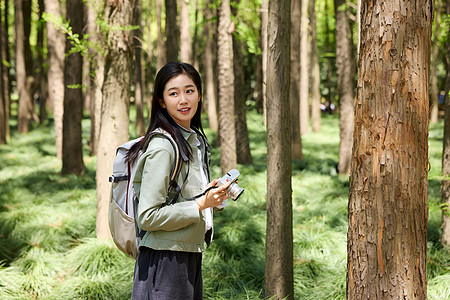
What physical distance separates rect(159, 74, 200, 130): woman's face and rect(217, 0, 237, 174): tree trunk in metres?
6.29

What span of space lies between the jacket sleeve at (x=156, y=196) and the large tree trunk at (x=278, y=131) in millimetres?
2062

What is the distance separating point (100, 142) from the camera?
19.6 feet

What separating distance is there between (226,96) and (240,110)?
6.66ft

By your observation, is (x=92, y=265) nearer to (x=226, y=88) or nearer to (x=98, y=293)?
(x=98, y=293)

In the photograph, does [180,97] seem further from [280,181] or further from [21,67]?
[21,67]

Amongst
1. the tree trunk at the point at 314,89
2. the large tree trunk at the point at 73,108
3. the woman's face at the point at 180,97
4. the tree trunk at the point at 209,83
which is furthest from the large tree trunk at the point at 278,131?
the tree trunk at the point at 314,89

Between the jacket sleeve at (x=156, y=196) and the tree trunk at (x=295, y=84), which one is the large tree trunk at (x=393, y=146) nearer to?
the jacket sleeve at (x=156, y=196)

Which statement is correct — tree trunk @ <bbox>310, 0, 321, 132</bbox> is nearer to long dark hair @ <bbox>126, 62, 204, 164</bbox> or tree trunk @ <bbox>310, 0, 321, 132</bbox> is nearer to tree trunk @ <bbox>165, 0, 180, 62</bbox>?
tree trunk @ <bbox>165, 0, 180, 62</bbox>

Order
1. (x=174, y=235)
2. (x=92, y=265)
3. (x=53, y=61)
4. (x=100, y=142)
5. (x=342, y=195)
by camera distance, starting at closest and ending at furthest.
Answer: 1. (x=174, y=235)
2. (x=92, y=265)
3. (x=100, y=142)
4. (x=342, y=195)
5. (x=53, y=61)

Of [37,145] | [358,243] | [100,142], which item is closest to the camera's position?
[358,243]

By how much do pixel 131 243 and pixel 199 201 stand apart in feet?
1.44

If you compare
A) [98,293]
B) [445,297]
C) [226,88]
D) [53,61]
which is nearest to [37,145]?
[53,61]

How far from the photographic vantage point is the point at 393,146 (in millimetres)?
2500

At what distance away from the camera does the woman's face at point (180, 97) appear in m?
2.40
